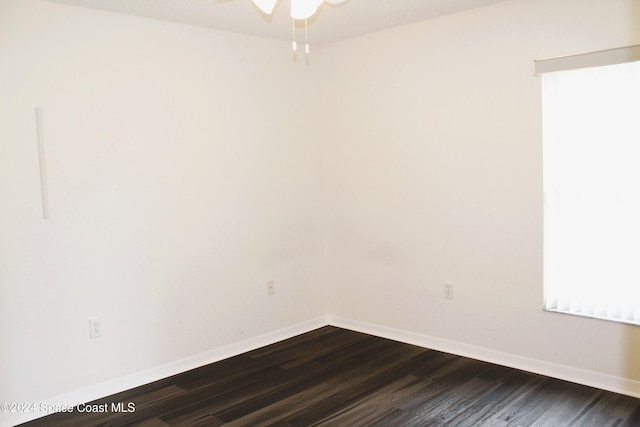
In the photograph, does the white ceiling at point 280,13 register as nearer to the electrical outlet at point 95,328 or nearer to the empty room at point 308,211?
the empty room at point 308,211

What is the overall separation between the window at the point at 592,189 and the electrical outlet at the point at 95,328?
8.94ft

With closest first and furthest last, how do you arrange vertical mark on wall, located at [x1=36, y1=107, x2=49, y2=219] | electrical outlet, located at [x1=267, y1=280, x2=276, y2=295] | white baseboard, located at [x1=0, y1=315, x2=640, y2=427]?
vertical mark on wall, located at [x1=36, y1=107, x2=49, y2=219] < white baseboard, located at [x1=0, y1=315, x2=640, y2=427] < electrical outlet, located at [x1=267, y1=280, x2=276, y2=295]

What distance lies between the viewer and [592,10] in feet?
9.99

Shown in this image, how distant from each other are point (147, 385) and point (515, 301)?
2.40m

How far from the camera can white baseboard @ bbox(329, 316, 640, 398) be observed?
3.11 metres

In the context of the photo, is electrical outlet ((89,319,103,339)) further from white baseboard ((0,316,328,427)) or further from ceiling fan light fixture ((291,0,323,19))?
ceiling fan light fixture ((291,0,323,19))

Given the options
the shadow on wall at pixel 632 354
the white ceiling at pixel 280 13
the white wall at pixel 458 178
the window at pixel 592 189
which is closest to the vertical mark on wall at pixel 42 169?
the white ceiling at pixel 280 13

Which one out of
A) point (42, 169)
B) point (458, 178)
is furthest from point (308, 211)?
point (42, 169)

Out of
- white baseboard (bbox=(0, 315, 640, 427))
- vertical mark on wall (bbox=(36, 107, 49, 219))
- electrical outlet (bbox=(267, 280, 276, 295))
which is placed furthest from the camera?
electrical outlet (bbox=(267, 280, 276, 295))

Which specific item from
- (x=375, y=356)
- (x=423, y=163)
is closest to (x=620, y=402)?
(x=375, y=356)

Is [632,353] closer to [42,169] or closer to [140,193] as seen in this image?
[140,193]

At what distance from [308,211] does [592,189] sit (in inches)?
84.3

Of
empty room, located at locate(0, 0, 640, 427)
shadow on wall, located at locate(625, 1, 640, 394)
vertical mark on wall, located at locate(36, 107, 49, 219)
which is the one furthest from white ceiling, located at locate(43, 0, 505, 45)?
shadow on wall, located at locate(625, 1, 640, 394)

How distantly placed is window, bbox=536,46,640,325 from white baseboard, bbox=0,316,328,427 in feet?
6.48
